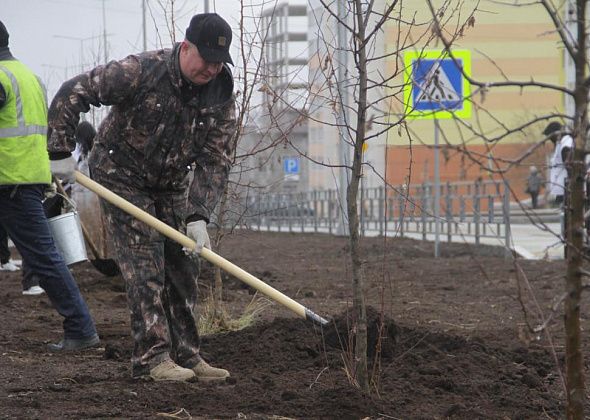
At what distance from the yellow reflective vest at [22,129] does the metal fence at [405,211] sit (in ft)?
4.74

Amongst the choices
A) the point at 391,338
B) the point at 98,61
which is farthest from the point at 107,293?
the point at 98,61

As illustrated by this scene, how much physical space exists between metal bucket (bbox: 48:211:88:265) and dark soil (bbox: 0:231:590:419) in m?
0.53

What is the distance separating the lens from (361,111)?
4.51 m

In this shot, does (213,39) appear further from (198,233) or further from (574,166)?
(574,166)

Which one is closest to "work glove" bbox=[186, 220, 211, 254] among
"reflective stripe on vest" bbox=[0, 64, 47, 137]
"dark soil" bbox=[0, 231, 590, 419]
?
"dark soil" bbox=[0, 231, 590, 419]

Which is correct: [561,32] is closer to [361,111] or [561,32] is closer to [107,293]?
[361,111]

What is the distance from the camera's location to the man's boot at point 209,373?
17.3 feet

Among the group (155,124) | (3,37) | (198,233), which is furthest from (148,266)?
(3,37)

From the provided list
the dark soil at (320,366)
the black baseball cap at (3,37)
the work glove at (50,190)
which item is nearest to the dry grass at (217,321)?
the dark soil at (320,366)

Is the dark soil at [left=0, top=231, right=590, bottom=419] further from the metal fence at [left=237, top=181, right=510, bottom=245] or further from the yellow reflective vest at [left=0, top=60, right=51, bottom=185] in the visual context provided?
the yellow reflective vest at [left=0, top=60, right=51, bottom=185]

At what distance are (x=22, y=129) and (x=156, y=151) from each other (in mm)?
1808

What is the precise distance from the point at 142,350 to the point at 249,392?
2.22 ft

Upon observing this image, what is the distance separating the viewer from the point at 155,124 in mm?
5141

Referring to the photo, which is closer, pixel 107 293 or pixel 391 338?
pixel 391 338
